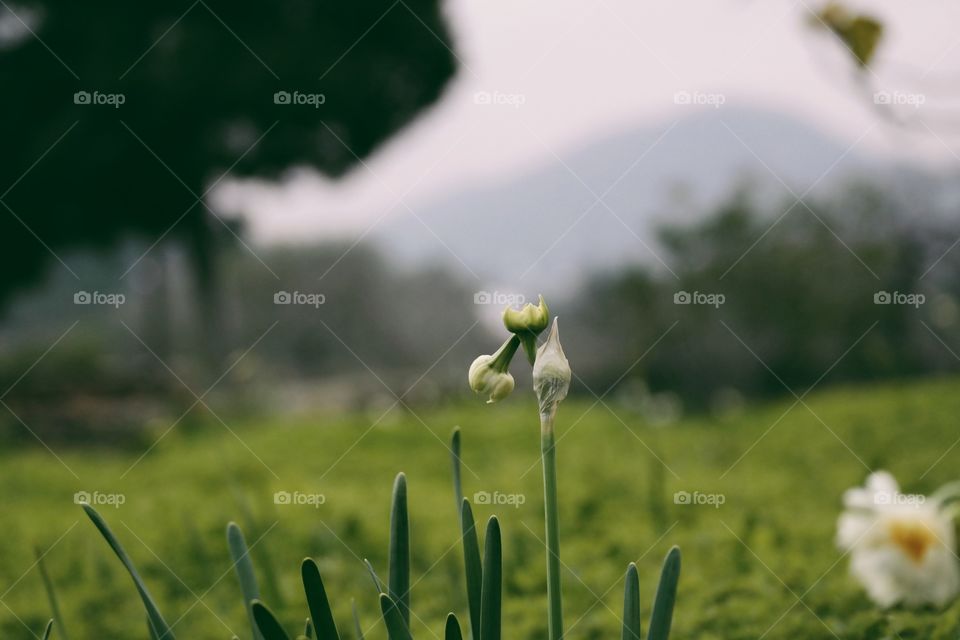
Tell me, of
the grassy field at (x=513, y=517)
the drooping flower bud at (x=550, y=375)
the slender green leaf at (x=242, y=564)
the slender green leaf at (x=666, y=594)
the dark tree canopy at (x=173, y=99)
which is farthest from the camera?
the dark tree canopy at (x=173, y=99)

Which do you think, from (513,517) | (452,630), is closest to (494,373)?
(452,630)

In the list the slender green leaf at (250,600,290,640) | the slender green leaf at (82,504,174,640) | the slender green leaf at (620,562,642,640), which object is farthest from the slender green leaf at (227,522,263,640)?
the slender green leaf at (620,562,642,640)

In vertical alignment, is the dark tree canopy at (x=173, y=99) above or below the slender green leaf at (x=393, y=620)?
above

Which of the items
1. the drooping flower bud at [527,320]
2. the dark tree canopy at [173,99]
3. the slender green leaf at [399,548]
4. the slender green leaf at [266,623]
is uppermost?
the dark tree canopy at [173,99]

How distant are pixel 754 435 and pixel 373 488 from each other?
2306mm

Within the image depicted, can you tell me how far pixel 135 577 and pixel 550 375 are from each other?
1.65 feet

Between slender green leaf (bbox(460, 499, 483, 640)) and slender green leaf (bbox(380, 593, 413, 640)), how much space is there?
81 millimetres

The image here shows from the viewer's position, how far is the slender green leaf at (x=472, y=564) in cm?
91

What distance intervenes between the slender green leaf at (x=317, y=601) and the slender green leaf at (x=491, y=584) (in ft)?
0.50

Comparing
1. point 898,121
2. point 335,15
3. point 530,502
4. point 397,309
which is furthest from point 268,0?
point 898,121

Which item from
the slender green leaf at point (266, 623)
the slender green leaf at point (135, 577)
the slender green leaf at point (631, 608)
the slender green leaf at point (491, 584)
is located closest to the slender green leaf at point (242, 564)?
the slender green leaf at point (135, 577)

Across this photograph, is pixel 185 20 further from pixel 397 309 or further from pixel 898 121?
pixel 898 121

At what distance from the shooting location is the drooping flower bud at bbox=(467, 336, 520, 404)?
0.87 metres

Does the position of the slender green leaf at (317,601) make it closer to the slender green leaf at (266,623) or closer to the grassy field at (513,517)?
the slender green leaf at (266,623)
